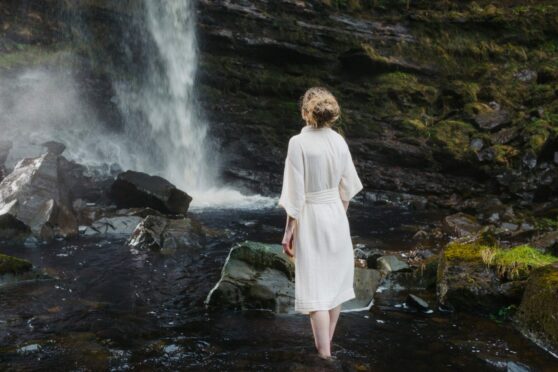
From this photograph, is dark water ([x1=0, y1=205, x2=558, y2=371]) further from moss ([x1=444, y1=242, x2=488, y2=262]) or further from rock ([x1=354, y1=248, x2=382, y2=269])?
rock ([x1=354, y1=248, x2=382, y2=269])

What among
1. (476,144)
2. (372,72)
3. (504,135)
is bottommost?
(476,144)

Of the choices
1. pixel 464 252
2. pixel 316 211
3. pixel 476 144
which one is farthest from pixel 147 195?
pixel 476 144

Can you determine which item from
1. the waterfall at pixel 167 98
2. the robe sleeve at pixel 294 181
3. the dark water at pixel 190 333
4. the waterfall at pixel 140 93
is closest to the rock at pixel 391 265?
the dark water at pixel 190 333

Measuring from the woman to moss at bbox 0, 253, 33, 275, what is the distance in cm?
510

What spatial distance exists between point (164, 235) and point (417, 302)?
531 centimetres

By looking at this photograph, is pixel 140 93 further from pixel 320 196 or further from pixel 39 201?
pixel 320 196

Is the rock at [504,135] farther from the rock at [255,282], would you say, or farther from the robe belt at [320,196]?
the robe belt at [320,196]

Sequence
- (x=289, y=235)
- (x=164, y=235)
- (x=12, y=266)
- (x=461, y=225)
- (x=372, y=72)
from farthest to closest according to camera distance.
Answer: (x=372, y=72) → (x=461, y=225) → (x=164, y=235) → (x=12, y=266) → (x=289, y=235)

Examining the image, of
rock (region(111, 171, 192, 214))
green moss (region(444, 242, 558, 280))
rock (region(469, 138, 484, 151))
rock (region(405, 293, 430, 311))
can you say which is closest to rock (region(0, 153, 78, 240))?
rock (region(111, 171, 192, 214))

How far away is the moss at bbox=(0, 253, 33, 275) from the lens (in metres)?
7.89

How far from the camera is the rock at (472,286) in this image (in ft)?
22.6

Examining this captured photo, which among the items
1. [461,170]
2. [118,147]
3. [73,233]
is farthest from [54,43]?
[461,170]

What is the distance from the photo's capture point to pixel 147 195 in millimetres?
13102

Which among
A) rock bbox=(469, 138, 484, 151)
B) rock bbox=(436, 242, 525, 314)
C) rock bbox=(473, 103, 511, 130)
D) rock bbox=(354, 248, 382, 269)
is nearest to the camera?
rock bbox=(436, 242, 525, 314)
